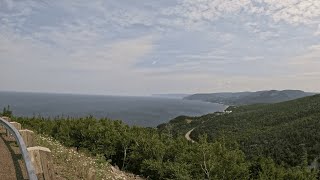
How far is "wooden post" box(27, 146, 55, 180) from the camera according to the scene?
6102 mm

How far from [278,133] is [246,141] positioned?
8427mm

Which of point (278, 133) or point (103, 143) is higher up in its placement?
point (103, 143)

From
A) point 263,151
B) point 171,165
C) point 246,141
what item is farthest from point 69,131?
point 246,141

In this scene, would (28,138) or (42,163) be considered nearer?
(42,163)

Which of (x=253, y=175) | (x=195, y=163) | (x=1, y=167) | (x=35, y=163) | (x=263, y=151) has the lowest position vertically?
(x=263, y=151)

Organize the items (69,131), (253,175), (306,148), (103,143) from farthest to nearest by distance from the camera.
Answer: (306,148)
(253,175)
(69,131)
(103,143)

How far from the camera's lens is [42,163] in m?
6.12

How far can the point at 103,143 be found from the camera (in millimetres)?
20500

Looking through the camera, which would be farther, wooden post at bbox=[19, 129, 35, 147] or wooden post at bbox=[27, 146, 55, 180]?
wooden post at bbox=[19, 129, 35, 147]

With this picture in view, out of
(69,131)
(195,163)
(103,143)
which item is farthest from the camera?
(69,131)

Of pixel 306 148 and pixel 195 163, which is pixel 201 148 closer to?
pixel 195 163

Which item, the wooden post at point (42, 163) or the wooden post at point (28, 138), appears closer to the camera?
the wooden post at point (42, 163)

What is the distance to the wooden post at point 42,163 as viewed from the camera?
6.10 m

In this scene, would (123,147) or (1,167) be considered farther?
(123,147)
